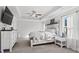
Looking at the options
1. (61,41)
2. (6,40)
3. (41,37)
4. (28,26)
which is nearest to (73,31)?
(61,41)

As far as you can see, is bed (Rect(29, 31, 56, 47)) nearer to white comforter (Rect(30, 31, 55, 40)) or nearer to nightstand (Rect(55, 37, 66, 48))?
white comforter (Rect(30, 31, 55, 40))

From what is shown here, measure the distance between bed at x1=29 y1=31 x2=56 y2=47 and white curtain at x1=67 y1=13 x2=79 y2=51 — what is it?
74cm

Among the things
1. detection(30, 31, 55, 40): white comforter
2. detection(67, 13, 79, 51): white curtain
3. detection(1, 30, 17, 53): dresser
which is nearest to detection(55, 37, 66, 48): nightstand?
detection(67, 13, 79, 51): white curtain

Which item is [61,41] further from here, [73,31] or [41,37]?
[41,37]

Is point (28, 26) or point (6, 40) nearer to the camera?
point (6, 40)

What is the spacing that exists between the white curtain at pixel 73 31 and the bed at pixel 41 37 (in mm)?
738

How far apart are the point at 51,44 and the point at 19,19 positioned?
1.65 meters

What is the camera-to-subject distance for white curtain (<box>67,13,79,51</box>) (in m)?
2.74

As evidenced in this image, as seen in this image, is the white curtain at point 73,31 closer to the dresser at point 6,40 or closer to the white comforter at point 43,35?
the white comforter at point 43,35

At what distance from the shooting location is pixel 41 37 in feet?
10.6

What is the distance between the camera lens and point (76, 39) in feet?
9.12

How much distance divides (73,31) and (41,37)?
1.37m
